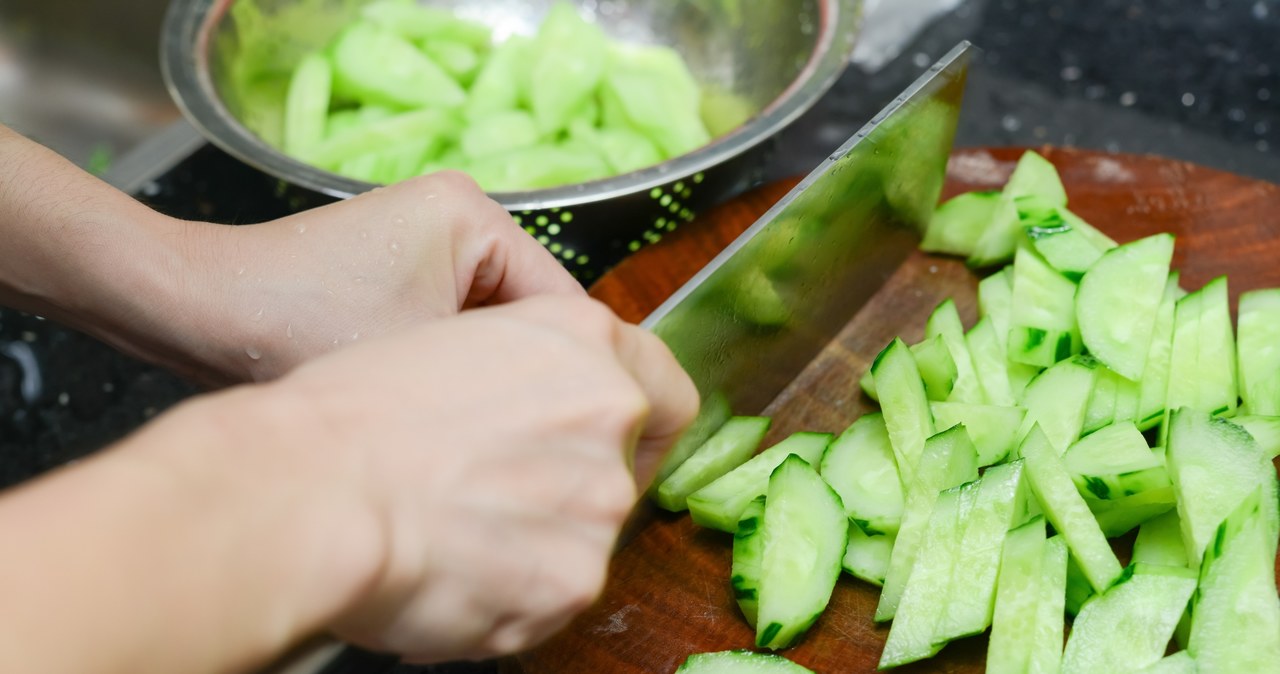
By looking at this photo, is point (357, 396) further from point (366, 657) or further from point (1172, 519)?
point (1172, 519)

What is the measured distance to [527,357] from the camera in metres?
0.74

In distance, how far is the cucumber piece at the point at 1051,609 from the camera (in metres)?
1.12

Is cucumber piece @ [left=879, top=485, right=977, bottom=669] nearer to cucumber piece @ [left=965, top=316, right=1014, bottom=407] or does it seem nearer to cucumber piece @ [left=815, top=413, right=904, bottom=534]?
cucumber piece @ [left=815, top=413, right=904, bottom=534]

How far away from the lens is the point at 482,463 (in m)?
0.70

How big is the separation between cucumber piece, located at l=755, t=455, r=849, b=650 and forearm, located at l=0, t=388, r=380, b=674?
2.12 feet

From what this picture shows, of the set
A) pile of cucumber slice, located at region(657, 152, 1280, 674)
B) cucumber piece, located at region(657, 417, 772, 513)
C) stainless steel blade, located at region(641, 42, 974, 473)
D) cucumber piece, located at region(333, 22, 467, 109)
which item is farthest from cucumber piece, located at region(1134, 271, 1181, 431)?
cucumber piece, located at region(333, 22, 467, 109)

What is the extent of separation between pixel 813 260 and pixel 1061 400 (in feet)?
1.21

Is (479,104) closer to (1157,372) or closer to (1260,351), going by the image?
(1157,372)

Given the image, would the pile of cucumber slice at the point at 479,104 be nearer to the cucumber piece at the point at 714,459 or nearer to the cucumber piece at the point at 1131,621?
the cucumber piece at the point at 714,459

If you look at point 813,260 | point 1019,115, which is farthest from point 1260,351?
point 1019,115

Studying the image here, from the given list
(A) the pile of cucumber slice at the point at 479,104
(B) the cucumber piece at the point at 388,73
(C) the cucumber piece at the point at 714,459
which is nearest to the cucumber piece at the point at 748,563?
(C) the cucumber piece at the point at 714,459

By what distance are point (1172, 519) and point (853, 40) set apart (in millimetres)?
926

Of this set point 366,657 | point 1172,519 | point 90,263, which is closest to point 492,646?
point 366,657

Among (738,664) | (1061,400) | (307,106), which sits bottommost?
(738,664)
